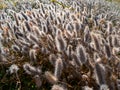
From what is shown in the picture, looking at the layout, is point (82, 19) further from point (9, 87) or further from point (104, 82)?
point (104, 82)

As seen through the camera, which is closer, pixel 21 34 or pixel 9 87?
pixel 9 87

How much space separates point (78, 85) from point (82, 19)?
2114 millimetres

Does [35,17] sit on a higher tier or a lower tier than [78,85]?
higher

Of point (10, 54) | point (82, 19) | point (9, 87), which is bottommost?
point (9, 87)

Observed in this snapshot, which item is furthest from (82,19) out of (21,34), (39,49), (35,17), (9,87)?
(9,87)

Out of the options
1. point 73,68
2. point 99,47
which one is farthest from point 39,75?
point 99,47

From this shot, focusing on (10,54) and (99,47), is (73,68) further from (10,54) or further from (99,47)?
(10,54)

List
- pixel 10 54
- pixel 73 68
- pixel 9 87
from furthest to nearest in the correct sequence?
pixel 10 54 < pixel 9 87 < pixel 73 68

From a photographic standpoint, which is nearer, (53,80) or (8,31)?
(53,80)

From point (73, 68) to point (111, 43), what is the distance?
1.78 ft

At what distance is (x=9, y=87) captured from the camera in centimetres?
390

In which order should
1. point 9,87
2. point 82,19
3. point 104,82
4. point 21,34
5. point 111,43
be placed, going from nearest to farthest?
point 104,82
point 111,43
point 9,87
point 21,34
point 82,19

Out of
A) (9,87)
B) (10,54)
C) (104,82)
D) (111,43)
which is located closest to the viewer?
(104,82)

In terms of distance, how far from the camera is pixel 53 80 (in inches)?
114
